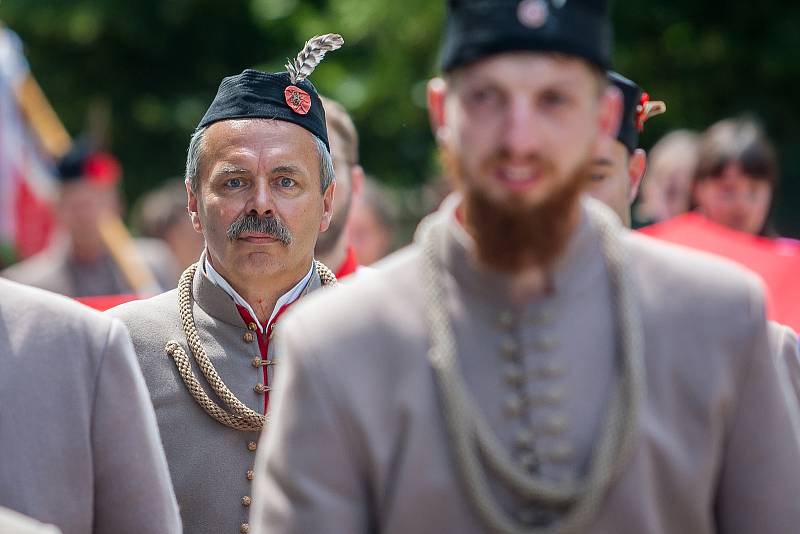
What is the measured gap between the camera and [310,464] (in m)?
2.89

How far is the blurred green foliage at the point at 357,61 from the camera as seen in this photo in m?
11.5

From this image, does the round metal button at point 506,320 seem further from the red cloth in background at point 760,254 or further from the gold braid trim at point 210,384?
the red cloth in background at point 760,254

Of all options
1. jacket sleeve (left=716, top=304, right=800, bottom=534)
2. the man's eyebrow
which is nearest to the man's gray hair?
the man's eyebrow

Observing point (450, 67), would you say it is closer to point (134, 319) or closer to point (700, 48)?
point (134, 319)

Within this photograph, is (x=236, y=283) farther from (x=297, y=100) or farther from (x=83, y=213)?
(x=83, y=213)

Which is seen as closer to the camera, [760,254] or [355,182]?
[355,182]

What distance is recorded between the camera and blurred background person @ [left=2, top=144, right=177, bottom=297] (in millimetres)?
10125

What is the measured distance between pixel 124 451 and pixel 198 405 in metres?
0.77

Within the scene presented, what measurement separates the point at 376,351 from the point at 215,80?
12324mm

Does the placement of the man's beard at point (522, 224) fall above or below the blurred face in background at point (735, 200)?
above

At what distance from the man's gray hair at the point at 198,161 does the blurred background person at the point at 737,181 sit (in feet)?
9.31

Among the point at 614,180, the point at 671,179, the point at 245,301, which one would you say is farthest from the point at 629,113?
the point at 671,179

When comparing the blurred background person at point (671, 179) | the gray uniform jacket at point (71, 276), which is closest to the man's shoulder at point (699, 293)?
the blurred background person at point (671, 179)

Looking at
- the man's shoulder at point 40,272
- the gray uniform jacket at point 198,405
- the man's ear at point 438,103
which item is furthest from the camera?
the man's shoulder at point 40,272
